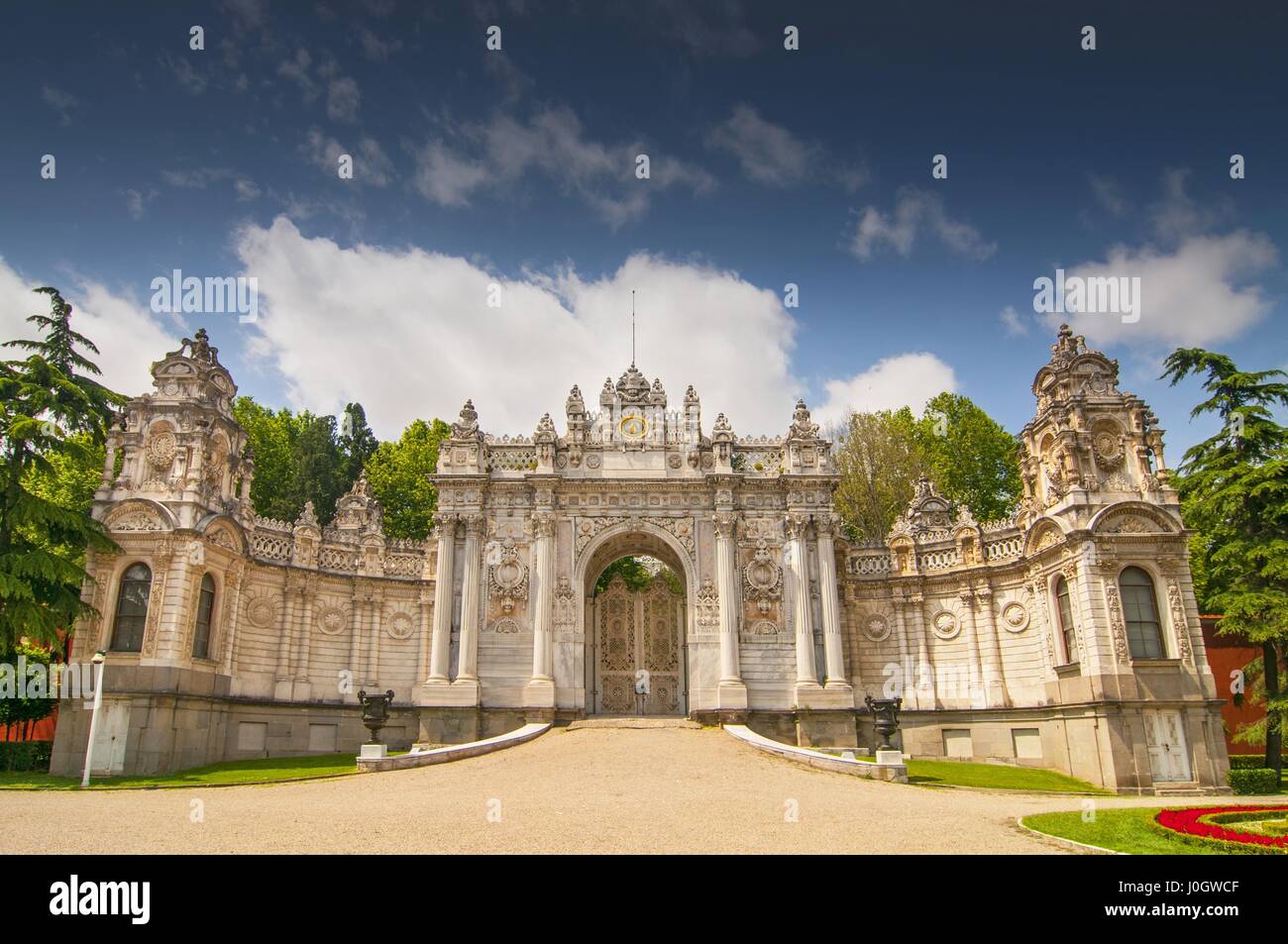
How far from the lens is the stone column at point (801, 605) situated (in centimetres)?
3176

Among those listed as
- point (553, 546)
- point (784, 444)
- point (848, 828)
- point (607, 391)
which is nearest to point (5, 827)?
point (848, 828)

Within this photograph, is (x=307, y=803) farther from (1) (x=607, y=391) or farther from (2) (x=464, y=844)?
(1) (x=607, y=391)

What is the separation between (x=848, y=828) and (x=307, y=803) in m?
10.6

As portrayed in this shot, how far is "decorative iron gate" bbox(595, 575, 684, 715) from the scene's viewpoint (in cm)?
3616

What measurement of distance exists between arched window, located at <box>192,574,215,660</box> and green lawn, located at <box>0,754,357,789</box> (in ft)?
12.2

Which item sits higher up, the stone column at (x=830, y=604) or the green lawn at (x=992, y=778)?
the stone column at (x=830, y=604)

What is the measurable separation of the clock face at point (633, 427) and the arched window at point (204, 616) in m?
16.1

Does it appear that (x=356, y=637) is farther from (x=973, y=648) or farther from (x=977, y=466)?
(x=977, y=466)

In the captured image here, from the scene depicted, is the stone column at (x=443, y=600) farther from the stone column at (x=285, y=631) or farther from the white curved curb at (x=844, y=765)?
the white curved curb at (x=844, y=765)

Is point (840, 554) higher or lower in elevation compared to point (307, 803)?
higher

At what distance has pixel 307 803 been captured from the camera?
55.9ft

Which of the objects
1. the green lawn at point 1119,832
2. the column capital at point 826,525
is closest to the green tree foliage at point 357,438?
the column capital at point 826,525

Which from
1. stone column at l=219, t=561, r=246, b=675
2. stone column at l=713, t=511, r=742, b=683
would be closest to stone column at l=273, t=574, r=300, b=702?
stone column at l=219, t=561, r=246, b=675

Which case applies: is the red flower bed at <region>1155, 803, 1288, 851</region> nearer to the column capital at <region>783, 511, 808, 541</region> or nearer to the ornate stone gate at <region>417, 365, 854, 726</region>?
the ornate stone gate at <region>417, 365, 854, 726</region>
